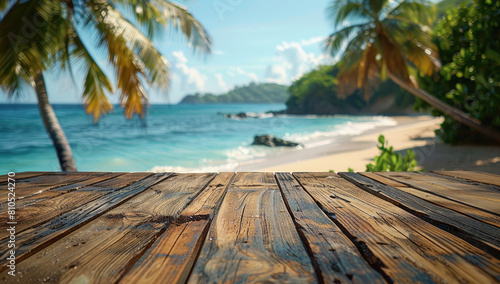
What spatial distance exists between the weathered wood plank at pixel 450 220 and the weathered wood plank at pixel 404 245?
4cm

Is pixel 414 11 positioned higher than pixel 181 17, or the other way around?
pixel 414 11

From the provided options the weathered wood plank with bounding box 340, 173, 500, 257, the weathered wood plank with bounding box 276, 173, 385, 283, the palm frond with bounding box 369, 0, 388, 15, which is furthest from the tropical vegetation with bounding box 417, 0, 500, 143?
the weathered wood plank with bounding box 276, 173, 385, 283

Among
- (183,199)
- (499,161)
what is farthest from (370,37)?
(183,199)

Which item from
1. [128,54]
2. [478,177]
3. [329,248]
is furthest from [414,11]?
[329,248]

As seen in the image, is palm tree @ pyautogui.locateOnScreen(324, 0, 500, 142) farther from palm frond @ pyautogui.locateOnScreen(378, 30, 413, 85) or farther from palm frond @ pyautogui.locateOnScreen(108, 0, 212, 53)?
palm frond @ pyautogui.locateOnScreen(108, 0, 212, 53)

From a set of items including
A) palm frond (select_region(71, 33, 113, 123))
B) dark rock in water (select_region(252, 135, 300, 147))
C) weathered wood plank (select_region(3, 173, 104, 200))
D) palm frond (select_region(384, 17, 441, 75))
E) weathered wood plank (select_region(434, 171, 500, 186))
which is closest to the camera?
weathered wood plank (select_region(3, 173, 104, 200))

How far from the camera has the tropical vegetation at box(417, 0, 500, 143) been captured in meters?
5.59

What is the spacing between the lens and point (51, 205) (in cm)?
122

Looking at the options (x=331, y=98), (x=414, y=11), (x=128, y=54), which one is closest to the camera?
(x=128, y=54)

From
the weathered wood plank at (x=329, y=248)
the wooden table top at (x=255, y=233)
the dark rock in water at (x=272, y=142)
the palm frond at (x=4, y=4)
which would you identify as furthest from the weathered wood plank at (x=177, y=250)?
the dark rock in water at (x=272, y=142)

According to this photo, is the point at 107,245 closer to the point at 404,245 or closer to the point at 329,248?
the point at 329,248

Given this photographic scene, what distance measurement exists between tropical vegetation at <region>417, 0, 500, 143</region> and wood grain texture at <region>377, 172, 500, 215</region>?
13.5 ft

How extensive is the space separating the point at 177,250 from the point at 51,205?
2.53ft

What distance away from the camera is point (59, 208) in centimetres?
118
